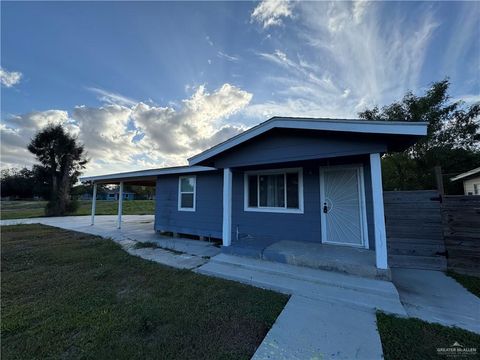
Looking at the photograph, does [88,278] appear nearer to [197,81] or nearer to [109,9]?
[197,81]

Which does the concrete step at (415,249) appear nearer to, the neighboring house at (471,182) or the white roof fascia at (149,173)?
the white roof fascia at (149,173)

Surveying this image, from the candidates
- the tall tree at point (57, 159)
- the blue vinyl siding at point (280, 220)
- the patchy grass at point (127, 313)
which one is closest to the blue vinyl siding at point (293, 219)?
the blue vinyl siding at point (280, 220)

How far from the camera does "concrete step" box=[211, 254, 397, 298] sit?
3277 millimetres

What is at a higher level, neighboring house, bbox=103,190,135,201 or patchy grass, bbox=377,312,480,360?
neighboring house, bbox=103,190,135,201

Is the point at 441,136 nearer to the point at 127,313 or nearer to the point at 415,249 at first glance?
the point at 415,249

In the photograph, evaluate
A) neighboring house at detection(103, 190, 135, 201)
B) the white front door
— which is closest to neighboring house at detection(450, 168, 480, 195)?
the white front door

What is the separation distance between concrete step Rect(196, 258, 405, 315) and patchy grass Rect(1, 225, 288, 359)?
9.0 inches

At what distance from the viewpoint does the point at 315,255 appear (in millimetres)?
4250

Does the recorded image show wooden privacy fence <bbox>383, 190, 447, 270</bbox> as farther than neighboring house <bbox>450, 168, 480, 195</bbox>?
No

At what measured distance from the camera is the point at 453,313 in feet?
9.07

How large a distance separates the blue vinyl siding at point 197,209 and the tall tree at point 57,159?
46.9 feet

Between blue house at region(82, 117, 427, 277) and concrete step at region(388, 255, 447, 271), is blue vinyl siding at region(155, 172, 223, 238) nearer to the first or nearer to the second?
blue house at region(82, 117, 427, 277)

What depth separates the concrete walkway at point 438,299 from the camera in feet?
8.66

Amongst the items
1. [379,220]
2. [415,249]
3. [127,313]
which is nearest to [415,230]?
[415,249]
